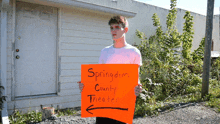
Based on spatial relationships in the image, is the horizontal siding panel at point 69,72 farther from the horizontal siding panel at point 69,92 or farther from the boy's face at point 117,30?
the boy's face at point 117,30

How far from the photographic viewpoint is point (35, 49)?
4.44 m

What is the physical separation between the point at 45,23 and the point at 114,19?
133 inches

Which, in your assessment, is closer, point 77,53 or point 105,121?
point 105,121

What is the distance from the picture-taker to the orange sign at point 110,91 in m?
1.68

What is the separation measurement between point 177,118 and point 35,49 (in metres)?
3.72

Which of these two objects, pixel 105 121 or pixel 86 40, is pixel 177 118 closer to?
pixel 105 121

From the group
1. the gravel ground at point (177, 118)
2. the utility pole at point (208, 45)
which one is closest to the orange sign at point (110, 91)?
the gravel ground at point (177, 118)

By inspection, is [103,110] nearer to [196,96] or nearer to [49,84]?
[49,84]

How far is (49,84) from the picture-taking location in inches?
184

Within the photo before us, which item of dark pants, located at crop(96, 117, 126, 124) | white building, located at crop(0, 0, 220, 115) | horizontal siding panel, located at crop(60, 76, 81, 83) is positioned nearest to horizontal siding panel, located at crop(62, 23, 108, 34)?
white building, located at crop(0, 0, 220, 115)

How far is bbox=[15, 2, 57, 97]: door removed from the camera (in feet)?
13.9

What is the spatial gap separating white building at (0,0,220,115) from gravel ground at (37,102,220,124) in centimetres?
93

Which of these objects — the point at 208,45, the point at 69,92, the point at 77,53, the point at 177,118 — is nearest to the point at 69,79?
the point at 69,92

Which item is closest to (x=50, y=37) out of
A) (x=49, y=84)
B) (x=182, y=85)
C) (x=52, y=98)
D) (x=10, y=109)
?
(x=49, y=84)
